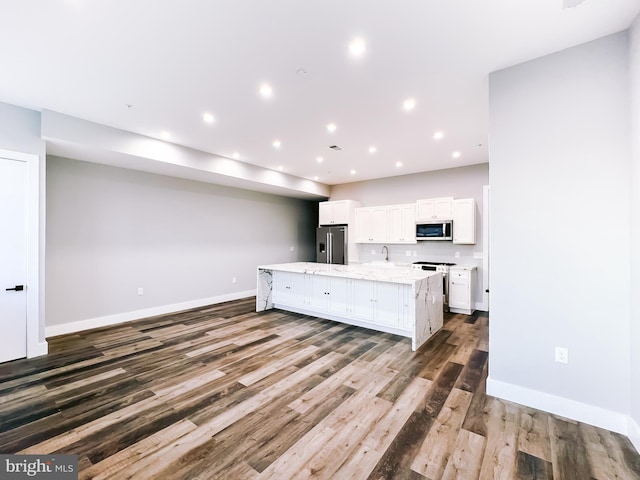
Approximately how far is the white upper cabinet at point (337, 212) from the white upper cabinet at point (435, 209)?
66.8 inches

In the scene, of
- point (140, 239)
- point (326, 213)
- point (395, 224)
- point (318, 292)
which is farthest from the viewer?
point (326, 213)

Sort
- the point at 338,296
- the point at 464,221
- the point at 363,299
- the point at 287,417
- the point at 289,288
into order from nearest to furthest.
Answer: the point at 287,417, the point at 363,299, the point at 338,296, the point at 289,288, the point at 464,221

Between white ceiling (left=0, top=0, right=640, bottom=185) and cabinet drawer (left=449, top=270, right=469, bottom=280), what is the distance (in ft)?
8.46

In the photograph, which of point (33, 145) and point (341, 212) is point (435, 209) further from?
point (33, 145)

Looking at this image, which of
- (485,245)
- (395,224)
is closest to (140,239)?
(395,224)

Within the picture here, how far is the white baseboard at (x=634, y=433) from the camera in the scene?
1880 mm

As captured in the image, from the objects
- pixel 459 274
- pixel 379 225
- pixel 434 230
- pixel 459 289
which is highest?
pixel 379 225

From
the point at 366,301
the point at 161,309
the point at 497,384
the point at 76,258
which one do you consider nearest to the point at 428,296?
the point at 366,301

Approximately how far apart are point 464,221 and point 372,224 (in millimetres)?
2032

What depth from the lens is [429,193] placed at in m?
6.48

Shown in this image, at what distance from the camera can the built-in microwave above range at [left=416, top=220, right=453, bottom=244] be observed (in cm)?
573

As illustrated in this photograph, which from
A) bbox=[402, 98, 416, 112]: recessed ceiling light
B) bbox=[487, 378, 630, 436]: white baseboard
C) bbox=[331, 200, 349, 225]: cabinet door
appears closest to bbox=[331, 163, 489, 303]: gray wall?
bbox=[331, 200, 349, 225]: cabinet door

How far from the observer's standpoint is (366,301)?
4.29 meters

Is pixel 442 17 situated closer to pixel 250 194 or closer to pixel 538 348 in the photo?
pixel 538 348
